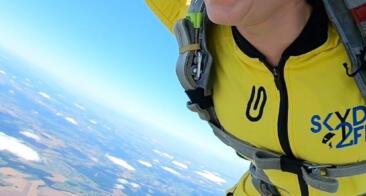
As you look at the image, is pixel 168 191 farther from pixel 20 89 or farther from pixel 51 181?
pixel 20 89

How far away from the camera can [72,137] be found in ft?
104

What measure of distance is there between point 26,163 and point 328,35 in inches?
828

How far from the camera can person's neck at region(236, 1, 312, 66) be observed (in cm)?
73

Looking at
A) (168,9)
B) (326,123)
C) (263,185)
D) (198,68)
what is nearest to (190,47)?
(198,68)

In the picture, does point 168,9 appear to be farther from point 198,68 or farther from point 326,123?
point 326,123

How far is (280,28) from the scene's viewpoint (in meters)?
0.74

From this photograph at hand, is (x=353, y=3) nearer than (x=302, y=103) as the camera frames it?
Yes

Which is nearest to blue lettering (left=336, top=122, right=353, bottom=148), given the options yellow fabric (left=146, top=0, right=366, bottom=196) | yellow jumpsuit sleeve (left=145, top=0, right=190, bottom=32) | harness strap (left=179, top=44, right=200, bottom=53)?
yellow fabric (left=146, top=0, right=366, bottom=196)

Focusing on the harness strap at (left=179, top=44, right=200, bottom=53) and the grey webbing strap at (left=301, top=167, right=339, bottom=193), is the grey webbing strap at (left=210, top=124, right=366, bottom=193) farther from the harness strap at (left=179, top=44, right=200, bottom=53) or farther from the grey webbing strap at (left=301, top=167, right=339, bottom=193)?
the harness strap at (left=179, top=44, right=200, bottom=53)

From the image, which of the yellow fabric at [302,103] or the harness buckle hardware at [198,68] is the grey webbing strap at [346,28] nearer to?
the yellow fabric at [302,103]

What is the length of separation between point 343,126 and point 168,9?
20.6 inches

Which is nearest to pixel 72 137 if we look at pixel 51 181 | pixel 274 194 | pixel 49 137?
pixel 49 137

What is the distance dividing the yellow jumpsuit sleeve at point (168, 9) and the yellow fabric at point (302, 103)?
17 centimetres

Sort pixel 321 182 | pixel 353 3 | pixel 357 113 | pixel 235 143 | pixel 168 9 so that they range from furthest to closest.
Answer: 1. pixel 168 9
2. pixel 235 143
3. pixel 321 182
4. pixel 357 113
5. pixel 353 3
